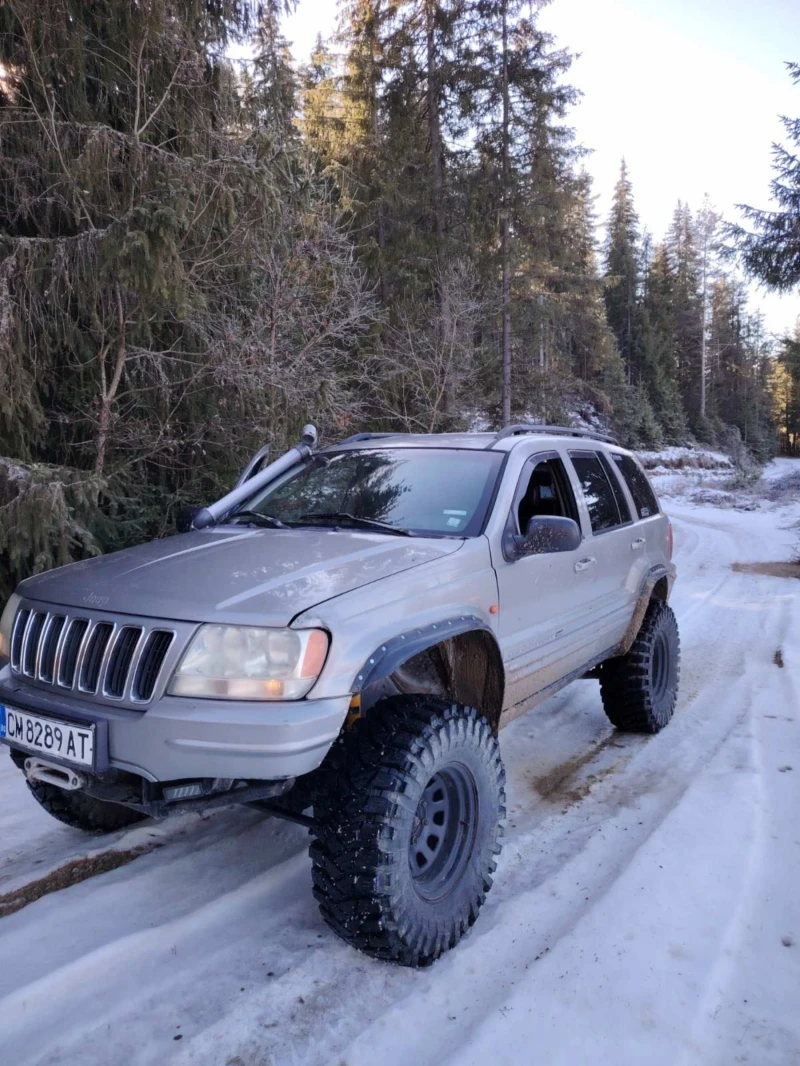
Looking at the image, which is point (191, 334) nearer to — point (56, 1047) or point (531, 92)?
point (56, 1047)

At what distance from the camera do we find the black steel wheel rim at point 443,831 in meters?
2.66

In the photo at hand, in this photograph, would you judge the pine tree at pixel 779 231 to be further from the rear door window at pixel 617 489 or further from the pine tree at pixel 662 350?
the pine tree at pixel 662 350

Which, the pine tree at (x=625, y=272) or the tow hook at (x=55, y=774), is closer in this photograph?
the tow hook at (x=55, y=774)

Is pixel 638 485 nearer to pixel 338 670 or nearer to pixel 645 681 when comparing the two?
pixel 645 681

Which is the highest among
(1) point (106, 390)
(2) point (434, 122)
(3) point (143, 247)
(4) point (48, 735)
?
(2) point (434, 122)

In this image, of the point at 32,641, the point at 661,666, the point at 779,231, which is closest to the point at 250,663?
the point at 32,641

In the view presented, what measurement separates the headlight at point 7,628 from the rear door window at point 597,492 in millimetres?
2973

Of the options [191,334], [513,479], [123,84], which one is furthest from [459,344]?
[513,479]

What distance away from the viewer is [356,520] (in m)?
3.40

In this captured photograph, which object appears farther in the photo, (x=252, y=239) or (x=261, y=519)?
(x=252, y=239)

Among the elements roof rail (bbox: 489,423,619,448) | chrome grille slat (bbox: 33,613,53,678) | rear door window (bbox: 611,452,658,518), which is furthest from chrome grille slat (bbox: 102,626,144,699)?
rear door window (bbox: 611,452,658,518)

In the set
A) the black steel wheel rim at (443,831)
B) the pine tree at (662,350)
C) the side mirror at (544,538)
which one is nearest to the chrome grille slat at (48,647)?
the black steel wheel rim at (443,831)

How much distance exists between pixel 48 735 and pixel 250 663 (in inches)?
31.2

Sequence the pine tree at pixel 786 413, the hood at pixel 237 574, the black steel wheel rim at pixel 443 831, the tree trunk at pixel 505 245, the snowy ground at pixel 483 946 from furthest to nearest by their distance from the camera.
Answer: the pine tree at pixel 786 413
the tree trunk at pixel 505 245
the black steel wheel rim at pixel 443 831
the hood at pixel 237 574
the snowy ground at pixel 483 946
